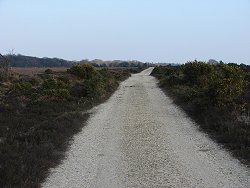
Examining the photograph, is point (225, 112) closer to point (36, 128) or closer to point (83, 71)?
point (36, 128)

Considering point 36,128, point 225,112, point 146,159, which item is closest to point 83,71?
point 225,112

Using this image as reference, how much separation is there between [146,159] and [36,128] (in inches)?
203

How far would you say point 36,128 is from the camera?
13938 mm

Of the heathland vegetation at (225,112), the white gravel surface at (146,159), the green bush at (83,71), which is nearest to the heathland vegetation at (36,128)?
the white gravel surface at (146,159)

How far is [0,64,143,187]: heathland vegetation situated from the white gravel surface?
0.44m

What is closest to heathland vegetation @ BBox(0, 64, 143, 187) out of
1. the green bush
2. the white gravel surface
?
the white gravel surface

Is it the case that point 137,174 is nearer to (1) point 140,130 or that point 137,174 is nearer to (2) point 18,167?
(2) point 18,167

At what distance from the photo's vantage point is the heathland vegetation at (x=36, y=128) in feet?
28.6

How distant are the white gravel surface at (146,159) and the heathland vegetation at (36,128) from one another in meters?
0.44

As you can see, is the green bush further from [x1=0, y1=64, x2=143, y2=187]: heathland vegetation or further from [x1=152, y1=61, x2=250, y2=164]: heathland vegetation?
[x1=152, y1=61, x2=250, y2=164]: heathland vegetation

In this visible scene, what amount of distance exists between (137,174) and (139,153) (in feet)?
6.64

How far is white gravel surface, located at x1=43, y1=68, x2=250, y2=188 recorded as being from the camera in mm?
8375

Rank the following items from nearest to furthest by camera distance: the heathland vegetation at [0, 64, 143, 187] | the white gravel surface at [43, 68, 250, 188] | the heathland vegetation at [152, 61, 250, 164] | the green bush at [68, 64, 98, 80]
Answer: the white gravel surface at [43, 68, 250, 188] → the heathland vegetation at [0, 64, 143, 187] → the heathland vegetation at [152, 61, 250, 164] → the green bush at [68, 64, 98, 80]

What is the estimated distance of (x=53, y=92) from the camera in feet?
74.8
